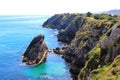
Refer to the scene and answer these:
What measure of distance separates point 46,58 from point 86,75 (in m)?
50.2

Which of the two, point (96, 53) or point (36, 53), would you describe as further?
point (36, 53)

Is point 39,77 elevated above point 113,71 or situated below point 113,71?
below

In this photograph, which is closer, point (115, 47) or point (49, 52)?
point (115, 47)

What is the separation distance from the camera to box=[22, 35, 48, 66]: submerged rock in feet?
398

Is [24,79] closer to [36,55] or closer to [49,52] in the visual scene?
[36,55]

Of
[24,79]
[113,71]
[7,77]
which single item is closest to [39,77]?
[24,79]

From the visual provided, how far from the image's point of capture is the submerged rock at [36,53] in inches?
4779

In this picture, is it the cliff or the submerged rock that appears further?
the submerged rock

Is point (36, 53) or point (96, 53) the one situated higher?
point (96, 53)

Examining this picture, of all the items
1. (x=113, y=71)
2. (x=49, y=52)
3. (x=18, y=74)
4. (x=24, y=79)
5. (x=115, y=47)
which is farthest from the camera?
(x=49, y=52)

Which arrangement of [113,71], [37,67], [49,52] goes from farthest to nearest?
[49,52], [37,67], [113,71]

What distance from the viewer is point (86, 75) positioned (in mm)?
83312

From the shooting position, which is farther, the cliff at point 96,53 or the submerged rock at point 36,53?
the submerged rock at point 36,53

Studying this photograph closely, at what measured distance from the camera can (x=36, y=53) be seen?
412ft
